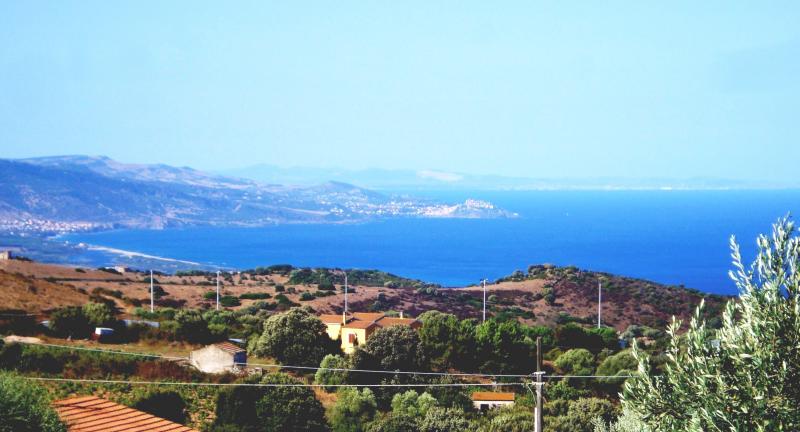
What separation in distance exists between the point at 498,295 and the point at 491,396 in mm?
35959

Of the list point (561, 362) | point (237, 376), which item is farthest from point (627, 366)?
point (237, 376)

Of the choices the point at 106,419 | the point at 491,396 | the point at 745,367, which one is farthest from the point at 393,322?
the point at 745,367

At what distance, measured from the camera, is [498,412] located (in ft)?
80.4

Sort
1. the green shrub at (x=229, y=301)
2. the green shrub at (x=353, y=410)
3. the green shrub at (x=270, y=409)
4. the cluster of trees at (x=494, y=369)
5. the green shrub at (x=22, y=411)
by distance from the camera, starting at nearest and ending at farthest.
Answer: the cluster of trees at (x=494, y=369) → the green shrub at (x=22, y=411) → the green shrub at (x=270, y=409) → the green shrub at (x=353, y=410) → the green shrub at (x=229, y=301)

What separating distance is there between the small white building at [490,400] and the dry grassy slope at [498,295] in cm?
2323

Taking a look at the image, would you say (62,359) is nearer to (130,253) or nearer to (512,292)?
(512,292)

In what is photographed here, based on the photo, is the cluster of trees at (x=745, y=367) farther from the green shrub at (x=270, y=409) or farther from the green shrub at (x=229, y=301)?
the green shrub at (x=229, y=301)

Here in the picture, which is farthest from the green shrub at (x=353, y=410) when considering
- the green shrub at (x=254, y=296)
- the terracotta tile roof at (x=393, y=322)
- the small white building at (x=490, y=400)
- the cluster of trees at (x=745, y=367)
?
the green shrub at (x=254, y=296)

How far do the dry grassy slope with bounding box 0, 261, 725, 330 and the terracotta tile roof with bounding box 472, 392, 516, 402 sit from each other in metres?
22.9

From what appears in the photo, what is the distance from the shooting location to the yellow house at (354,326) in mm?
33281

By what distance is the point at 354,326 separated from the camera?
34.4 metres

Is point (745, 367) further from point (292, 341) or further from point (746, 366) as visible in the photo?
point (292, 341)

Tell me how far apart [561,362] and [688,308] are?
32.9 meters

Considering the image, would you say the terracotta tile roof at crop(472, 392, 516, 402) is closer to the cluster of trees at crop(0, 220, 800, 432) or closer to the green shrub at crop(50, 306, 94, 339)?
the cluster of trees at crop(0, 220, 800, 432)
